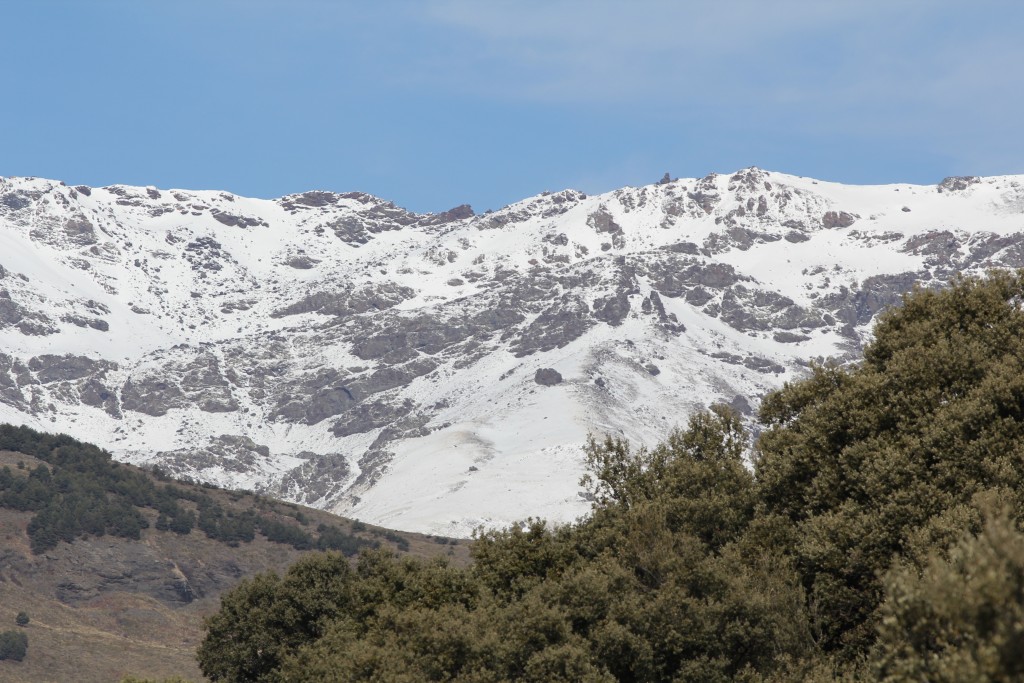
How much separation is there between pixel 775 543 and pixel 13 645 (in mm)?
113399

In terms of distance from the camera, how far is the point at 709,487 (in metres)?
67.1

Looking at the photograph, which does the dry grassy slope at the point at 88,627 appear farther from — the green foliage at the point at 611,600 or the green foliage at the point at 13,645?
the green foliage at the point at 611,600

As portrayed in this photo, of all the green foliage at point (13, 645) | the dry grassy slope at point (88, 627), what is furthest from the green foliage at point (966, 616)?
the green foliage at point (13, 645)

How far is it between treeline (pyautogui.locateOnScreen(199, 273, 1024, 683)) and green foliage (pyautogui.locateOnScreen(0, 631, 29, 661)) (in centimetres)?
8693

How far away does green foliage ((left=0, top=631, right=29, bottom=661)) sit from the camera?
143250 millimetres

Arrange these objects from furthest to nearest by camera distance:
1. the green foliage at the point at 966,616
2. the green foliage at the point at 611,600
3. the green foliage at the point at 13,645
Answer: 1. the green foliage at the point at 13,645
2. the green foliage at the point at 611,600
3. the green foliage at the point at 966,616

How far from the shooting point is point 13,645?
474 feet

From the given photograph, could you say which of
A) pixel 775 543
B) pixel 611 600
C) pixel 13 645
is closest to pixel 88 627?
pixel 13 645

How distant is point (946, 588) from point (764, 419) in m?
46.6

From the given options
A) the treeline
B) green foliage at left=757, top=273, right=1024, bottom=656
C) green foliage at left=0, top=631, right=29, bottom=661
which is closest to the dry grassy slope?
green foliage at left=0, top=631, right=29, bottom=661

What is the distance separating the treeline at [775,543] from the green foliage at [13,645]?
8693cm

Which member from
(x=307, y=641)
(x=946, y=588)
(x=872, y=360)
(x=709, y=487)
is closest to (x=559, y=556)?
(x=709, y=487)

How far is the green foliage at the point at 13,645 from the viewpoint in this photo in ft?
470

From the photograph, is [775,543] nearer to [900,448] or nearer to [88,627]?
[900,448]
